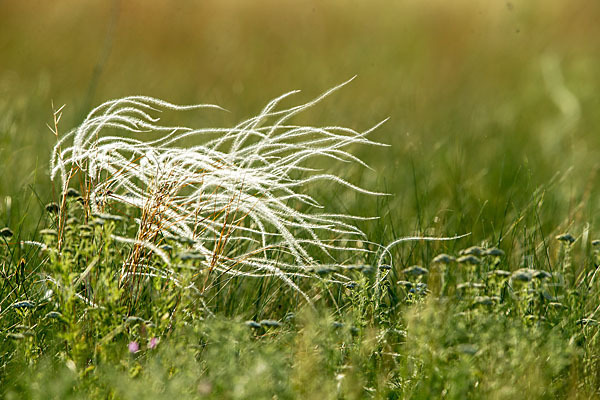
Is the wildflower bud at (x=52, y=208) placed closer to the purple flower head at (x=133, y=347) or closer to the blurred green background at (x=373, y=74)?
the purple flower head at (x=133, y=347)

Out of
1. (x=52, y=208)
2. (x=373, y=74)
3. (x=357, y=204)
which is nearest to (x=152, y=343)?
(x=52, y=208)

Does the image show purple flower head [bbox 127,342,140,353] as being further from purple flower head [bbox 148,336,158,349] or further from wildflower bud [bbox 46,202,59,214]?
wildflower bud [bbox 46,202,59,214]

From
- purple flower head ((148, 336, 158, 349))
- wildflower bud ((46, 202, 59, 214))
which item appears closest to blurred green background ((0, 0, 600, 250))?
wildflower bud ((46, 202, 59, 214))

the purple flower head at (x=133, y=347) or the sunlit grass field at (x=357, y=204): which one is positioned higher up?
the purple flower head at (x=133, y=347)

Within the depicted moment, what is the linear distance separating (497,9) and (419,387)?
602 centimetres

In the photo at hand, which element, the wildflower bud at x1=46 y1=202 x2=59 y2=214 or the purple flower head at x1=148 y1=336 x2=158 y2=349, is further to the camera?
the wildflower bud at x1=46 y1=202 x2=59 y2=214

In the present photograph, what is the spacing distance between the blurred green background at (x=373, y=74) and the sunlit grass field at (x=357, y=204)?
2 centimetres

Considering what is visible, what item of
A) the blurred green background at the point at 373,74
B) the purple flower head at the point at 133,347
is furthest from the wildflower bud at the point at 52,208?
the blurred green background at the point at 373,74

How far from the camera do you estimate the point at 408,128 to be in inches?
206

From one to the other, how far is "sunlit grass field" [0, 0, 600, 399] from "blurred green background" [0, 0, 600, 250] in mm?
22

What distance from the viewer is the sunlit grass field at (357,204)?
6.69 ft

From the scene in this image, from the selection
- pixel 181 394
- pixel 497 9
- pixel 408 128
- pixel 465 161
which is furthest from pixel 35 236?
pixel 497 9

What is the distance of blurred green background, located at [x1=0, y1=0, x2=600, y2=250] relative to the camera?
14.3 ft

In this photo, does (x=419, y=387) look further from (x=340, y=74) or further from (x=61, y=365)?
(x=340, y=74)
